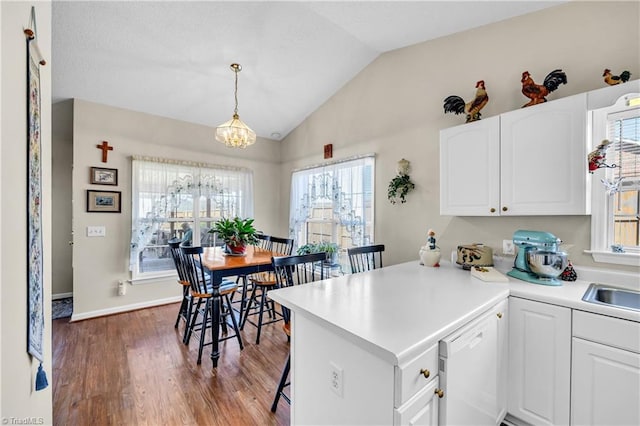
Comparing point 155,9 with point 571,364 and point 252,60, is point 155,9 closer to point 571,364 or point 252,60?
point 252,60

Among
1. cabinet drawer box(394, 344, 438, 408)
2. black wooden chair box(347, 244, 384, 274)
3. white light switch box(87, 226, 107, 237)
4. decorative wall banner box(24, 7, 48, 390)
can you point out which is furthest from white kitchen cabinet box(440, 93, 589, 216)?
white light switch box(87, 226, 107, 237)

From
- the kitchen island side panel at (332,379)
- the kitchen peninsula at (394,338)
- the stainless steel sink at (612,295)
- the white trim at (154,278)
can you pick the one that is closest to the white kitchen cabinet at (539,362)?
the kitchen peninsula at (394,338)

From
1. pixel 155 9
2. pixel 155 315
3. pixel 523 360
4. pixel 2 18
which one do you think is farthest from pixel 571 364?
pixel 155 315

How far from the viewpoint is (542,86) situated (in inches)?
73.0

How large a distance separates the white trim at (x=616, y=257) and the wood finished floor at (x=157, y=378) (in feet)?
7.48

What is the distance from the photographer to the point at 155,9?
2217 millimetres

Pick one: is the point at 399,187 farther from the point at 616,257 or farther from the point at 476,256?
the point at 616,257

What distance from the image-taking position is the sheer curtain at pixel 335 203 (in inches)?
129

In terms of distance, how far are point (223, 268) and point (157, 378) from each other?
0.97 metres

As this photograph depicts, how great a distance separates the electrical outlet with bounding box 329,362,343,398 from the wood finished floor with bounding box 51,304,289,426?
2.84 ft

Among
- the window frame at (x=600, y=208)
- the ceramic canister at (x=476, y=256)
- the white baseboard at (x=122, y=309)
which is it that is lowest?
the white baseboard at (x=122, y=309)

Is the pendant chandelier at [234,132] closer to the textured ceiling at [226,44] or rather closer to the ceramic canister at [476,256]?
the textured ceiling at [226,44]

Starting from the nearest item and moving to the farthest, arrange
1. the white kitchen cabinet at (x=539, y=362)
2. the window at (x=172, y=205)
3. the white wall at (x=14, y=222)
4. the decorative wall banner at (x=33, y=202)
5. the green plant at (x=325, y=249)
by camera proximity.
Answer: the white wall at (x=14, y=222), the decorative wall banner at (x=33, y=202), the white kitchen cabinet at (x=539, y=362), the green plant at (x=325, y=249), the window at (x=172, y=205)

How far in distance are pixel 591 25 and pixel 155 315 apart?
497cm
